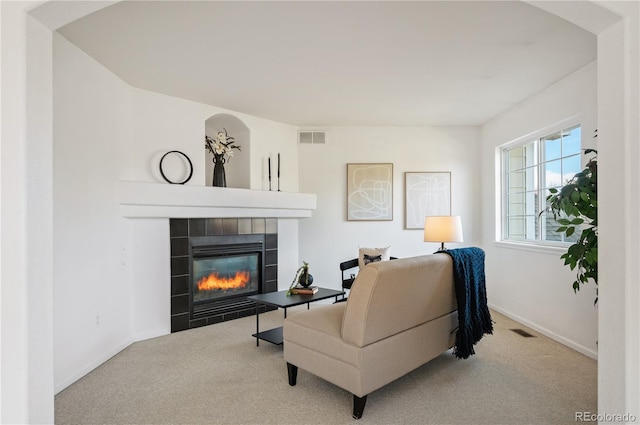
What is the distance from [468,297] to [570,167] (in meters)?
1.83

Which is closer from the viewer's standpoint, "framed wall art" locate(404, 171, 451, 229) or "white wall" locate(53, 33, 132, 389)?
"white wall" locate(53, 33, 132, 389)

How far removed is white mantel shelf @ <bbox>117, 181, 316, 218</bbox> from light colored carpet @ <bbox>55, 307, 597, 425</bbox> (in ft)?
4.28

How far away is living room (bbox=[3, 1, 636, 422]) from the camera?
285 cm

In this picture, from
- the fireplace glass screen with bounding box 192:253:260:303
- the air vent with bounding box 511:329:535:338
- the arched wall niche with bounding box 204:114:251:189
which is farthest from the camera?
the arched wall niche with bounding box 204:114:251:189

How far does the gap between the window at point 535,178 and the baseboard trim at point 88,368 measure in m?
4.13

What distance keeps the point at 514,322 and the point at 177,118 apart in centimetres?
433

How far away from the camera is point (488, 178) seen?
16.9ft

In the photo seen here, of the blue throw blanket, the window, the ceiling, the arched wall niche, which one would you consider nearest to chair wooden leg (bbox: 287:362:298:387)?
the blue throw blanket

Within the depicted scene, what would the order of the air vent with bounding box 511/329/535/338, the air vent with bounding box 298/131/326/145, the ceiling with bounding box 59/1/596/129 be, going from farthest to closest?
the air vent with bounding box 298/131/326/145, the air vent with bounding box 511/329/535/338, the ceiling with bounding box 59/1/596/129

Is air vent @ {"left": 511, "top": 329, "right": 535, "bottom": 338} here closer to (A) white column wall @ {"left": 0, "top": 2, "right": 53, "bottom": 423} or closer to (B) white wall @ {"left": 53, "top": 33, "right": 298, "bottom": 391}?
(B) white wall @ {"left": 53, "top": 33, "right": 298, "bottom": 391}

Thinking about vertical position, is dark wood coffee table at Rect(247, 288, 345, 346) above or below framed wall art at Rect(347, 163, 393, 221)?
below

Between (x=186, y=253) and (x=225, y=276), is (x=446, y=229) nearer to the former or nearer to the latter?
(x=225, y=276)

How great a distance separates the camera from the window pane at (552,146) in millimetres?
3846

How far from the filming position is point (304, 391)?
2592 mm
